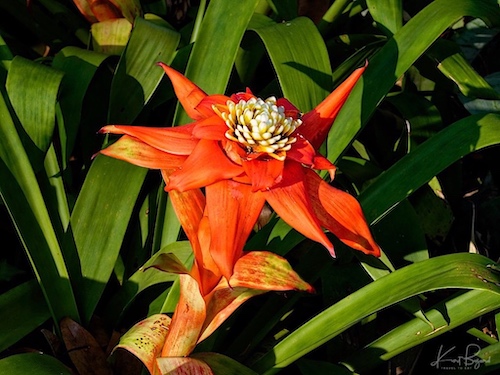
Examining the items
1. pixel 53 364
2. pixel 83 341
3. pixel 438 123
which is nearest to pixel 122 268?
pixel 83 341

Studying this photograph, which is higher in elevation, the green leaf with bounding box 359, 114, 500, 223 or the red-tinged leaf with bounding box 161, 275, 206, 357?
the green leaf with bounding box 359, 114, 500, 223

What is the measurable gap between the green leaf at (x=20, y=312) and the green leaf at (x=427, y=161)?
0.64 meters

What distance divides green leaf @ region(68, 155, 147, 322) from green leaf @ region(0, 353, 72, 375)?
0.69 ft

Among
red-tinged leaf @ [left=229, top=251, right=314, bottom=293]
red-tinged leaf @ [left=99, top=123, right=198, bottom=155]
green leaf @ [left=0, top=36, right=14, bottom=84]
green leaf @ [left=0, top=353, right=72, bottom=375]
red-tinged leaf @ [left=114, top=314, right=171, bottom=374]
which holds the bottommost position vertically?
green leaf @ [left=0, top=353, right=72, bottom=375]

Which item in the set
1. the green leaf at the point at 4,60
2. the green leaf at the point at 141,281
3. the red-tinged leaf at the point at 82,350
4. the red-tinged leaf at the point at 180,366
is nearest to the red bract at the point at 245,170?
the red-tinged leaf at the point at 180,366

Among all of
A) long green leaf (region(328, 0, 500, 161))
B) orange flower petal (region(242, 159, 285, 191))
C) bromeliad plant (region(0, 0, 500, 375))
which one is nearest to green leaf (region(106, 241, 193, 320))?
bromeliad plant (region(0, 0, 500, 375))

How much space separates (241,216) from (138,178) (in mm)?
513

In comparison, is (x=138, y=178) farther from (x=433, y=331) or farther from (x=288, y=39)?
(x=433, y=331)

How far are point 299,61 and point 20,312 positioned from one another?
2.32 ft

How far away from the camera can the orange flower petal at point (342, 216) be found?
2.62 feet

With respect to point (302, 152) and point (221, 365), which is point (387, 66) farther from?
point (221, 365)

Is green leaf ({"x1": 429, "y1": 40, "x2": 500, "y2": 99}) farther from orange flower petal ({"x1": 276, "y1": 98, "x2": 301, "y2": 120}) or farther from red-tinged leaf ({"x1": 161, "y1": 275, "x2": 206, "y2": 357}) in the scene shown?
red-tinged leaf ({"x1": 161, "y1": 275, "x2": 206, "y2": 357})

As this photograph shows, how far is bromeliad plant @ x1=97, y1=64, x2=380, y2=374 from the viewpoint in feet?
2.52

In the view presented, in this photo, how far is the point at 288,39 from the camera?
4.28 ft
